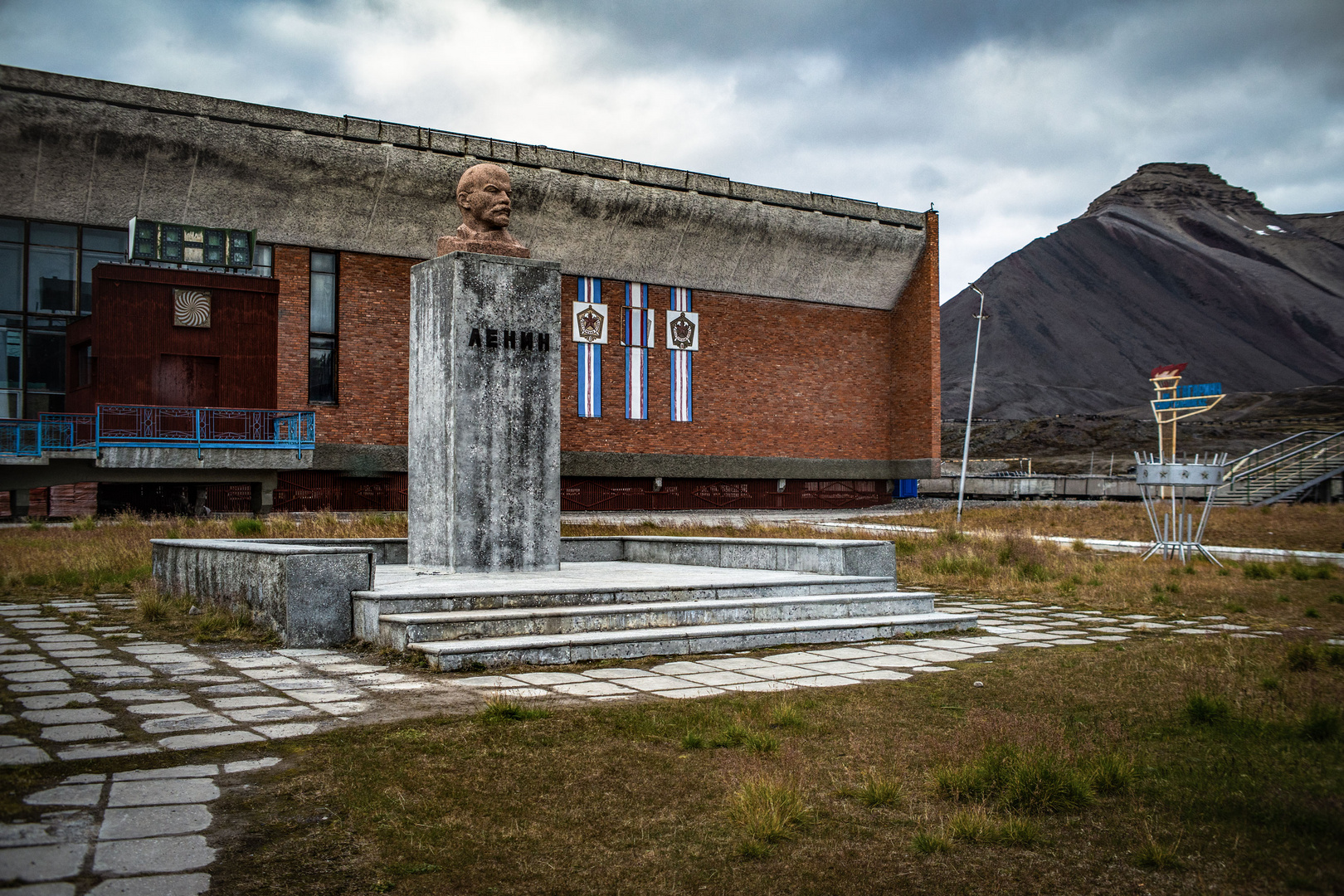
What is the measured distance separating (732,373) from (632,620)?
95.1 ft

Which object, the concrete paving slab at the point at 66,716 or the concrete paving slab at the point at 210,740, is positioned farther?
the concrete paving slab at the point at 66,716

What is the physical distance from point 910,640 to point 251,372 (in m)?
23.9

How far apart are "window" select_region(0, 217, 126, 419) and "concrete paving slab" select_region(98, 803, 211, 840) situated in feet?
87.6

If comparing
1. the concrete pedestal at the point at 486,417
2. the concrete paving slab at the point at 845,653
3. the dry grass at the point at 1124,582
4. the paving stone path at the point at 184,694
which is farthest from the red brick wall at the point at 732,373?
the concrete paving slab at the point at 845,653

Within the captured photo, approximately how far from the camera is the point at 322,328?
29.1m

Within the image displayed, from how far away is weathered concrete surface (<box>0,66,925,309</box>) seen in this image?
25.1 meters

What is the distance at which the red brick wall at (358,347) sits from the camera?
28.3 m

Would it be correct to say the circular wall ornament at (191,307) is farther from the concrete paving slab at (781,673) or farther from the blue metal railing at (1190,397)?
the concrete paving slab at (781,673)

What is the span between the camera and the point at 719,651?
23.9 feet

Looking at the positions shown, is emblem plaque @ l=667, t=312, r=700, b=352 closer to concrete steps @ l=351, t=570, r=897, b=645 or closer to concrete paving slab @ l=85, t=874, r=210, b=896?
concrete steps @ l=351, t=570, r=897, b=645

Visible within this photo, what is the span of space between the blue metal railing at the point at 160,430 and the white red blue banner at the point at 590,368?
885 cm

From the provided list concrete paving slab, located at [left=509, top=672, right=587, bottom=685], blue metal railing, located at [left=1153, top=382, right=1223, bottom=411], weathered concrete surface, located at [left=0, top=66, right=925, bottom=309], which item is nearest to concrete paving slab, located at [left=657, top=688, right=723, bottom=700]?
concrete paving slab, located at [left=509, top=672, right=587, bottom=685]

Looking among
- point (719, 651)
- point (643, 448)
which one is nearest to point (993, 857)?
point (719, 651)

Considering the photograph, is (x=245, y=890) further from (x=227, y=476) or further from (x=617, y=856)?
(x=227, y=476)
